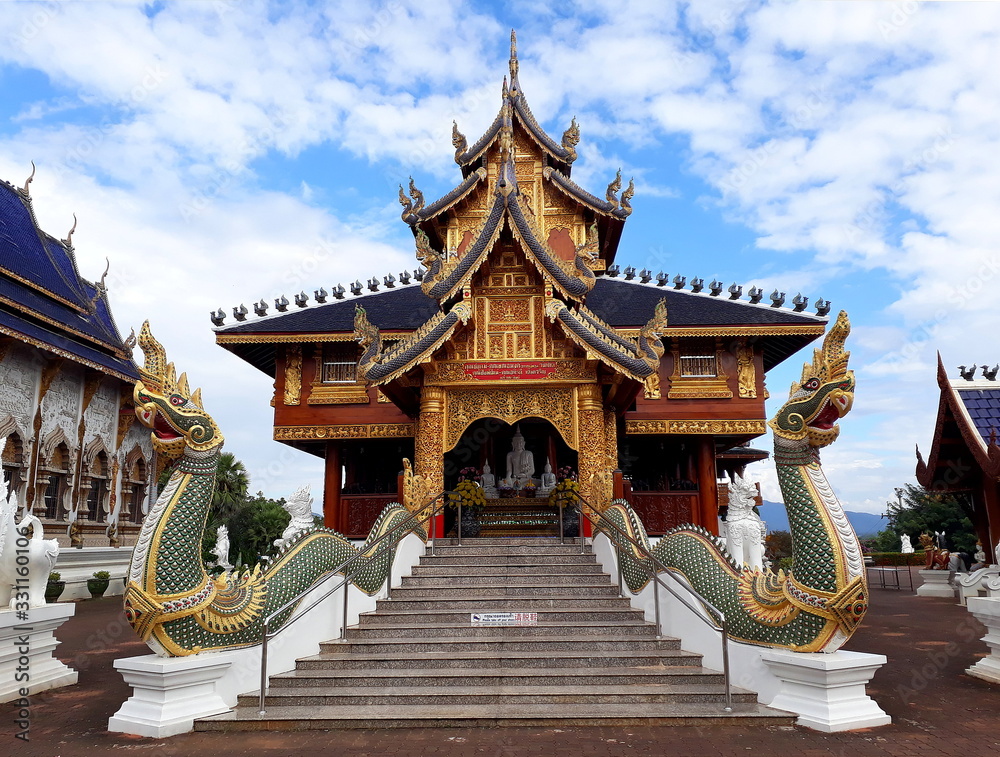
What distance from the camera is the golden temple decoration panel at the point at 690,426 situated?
1510 centimetres

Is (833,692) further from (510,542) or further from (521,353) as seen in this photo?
(521,353)

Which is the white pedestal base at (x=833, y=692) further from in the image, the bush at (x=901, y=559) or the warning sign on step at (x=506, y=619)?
the bush at (x=901, y=559)

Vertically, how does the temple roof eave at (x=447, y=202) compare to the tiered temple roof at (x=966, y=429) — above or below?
above

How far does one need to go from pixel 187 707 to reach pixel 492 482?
888 centimetres

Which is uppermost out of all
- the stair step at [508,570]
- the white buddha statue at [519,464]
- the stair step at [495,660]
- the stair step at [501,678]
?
the white buddha statue at [519,464]

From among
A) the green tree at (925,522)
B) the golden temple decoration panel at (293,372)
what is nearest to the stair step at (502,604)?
the golden temple decoration panel at (293,372)

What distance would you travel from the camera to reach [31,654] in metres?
6.82

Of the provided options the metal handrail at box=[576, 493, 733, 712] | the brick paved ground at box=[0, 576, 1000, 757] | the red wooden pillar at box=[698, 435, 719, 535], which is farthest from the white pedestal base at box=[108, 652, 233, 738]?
the red wooden pillar at box=[698, 435, 719, 535]

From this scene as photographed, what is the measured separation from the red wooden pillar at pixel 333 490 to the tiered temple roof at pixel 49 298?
719 cm

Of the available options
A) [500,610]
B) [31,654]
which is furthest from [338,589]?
[31,654]

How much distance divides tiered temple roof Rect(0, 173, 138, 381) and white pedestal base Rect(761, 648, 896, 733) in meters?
16.6

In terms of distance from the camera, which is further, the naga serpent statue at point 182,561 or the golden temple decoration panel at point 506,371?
the golden temple decoration panel at point 506,371

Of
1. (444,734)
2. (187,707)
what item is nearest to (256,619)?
(187,707)

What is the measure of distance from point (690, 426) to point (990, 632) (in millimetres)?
8436
